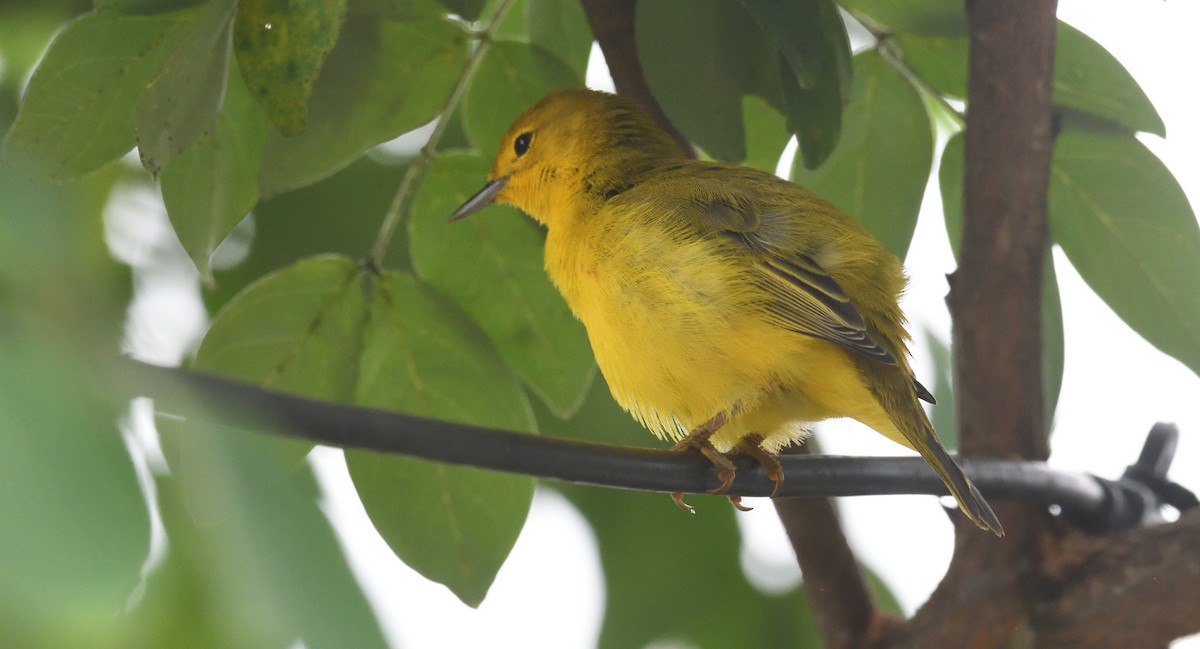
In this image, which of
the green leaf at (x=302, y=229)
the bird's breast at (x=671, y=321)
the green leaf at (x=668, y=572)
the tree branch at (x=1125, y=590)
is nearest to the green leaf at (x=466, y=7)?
the bird's breast at (x=671, y=321)

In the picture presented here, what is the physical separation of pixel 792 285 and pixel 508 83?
0.72 metres

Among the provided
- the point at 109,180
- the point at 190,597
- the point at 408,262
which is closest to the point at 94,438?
the point at 190,597

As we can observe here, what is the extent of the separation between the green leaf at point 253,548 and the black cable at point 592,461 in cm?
4

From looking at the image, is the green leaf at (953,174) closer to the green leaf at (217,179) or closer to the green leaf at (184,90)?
the green leaf at (217,179)

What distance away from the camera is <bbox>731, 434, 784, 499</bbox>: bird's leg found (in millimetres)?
1654

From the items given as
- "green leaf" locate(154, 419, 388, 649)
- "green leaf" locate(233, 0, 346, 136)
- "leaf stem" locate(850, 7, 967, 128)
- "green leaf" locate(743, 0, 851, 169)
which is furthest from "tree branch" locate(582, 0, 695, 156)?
"green leaf" locate(154, 419, 388, 649)

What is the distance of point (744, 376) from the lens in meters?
2.10

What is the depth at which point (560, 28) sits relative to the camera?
2.35m

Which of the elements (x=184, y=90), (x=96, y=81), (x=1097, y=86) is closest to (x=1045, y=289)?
(x=1097, y=86)

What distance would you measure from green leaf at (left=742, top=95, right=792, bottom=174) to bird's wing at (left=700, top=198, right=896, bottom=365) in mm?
145

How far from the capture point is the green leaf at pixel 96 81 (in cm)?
156

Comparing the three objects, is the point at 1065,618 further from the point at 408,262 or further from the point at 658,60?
the point at 408,262

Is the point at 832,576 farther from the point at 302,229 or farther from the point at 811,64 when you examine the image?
the point at 302,229

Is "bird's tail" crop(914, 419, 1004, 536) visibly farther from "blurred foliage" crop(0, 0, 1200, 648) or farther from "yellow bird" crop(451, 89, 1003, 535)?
"blurred foliage" crop(0, 0, 1200, 648)
